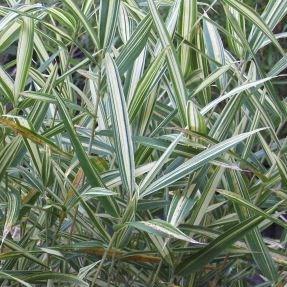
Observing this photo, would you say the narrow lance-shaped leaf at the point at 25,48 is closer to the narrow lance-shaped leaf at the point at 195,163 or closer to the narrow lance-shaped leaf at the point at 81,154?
the narrow lance-shaped leaf at the point at 81,154

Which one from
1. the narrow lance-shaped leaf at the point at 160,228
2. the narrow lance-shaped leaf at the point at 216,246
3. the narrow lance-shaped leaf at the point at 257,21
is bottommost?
the narrow lance-shaped leaf at the point at 216,246

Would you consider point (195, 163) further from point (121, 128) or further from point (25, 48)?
point (25, 48)

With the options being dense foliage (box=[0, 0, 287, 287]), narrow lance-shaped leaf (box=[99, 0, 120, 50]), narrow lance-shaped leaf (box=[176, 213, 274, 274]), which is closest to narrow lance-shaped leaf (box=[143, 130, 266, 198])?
dense foliage (box=[0, 0, 287, 287])

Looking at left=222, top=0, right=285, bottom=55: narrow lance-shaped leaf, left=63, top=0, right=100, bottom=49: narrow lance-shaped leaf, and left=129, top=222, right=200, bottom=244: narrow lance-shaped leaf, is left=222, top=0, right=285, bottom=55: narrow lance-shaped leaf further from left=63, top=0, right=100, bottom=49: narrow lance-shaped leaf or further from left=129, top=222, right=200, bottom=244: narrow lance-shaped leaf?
left=129, top=222, right=200, bottom=244: narrow lance-shaped leaf

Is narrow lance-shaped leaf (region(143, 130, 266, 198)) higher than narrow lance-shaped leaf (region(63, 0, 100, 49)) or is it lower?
lower

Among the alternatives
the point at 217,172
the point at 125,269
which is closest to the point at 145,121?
the point at 217,172

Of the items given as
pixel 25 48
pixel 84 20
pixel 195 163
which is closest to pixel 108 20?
pixel 84 20

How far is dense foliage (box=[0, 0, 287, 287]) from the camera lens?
1044 millimetres

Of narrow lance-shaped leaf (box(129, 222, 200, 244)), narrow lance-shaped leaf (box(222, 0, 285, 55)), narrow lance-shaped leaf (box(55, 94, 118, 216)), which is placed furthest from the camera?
narrow lance-shaped leaf (box(222, 0, 285, 55))

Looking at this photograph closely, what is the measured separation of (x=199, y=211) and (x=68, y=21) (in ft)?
1.24

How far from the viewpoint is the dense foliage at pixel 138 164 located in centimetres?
104

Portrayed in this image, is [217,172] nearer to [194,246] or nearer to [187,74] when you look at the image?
[194,246]

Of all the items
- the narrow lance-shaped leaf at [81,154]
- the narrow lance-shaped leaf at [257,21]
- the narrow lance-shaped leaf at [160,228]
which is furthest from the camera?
the narrow lance-shaped leaf at [257,21]

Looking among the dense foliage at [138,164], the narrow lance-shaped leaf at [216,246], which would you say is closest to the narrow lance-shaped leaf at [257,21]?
the dense foliage at [138,164]
